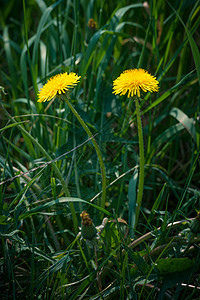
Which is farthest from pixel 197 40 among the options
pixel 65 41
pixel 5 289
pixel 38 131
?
pixel 5 289

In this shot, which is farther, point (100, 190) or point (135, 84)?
point (100, 190)

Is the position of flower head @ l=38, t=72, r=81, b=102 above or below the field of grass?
above

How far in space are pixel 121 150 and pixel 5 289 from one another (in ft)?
1.97

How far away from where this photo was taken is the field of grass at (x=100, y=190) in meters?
0.81

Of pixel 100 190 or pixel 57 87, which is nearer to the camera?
pixel 57 87

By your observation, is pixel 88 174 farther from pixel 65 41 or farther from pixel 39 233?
pixel 65 41

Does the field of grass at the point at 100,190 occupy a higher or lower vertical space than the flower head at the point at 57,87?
lower

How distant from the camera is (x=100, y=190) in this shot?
104 cm

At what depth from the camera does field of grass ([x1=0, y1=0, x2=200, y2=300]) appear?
0.81 m

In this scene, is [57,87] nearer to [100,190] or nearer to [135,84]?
[135,84]

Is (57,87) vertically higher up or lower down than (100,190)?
higher up

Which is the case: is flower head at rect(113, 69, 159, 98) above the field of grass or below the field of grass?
above

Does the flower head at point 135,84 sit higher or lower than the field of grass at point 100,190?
higher

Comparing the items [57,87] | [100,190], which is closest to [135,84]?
[57,87]
